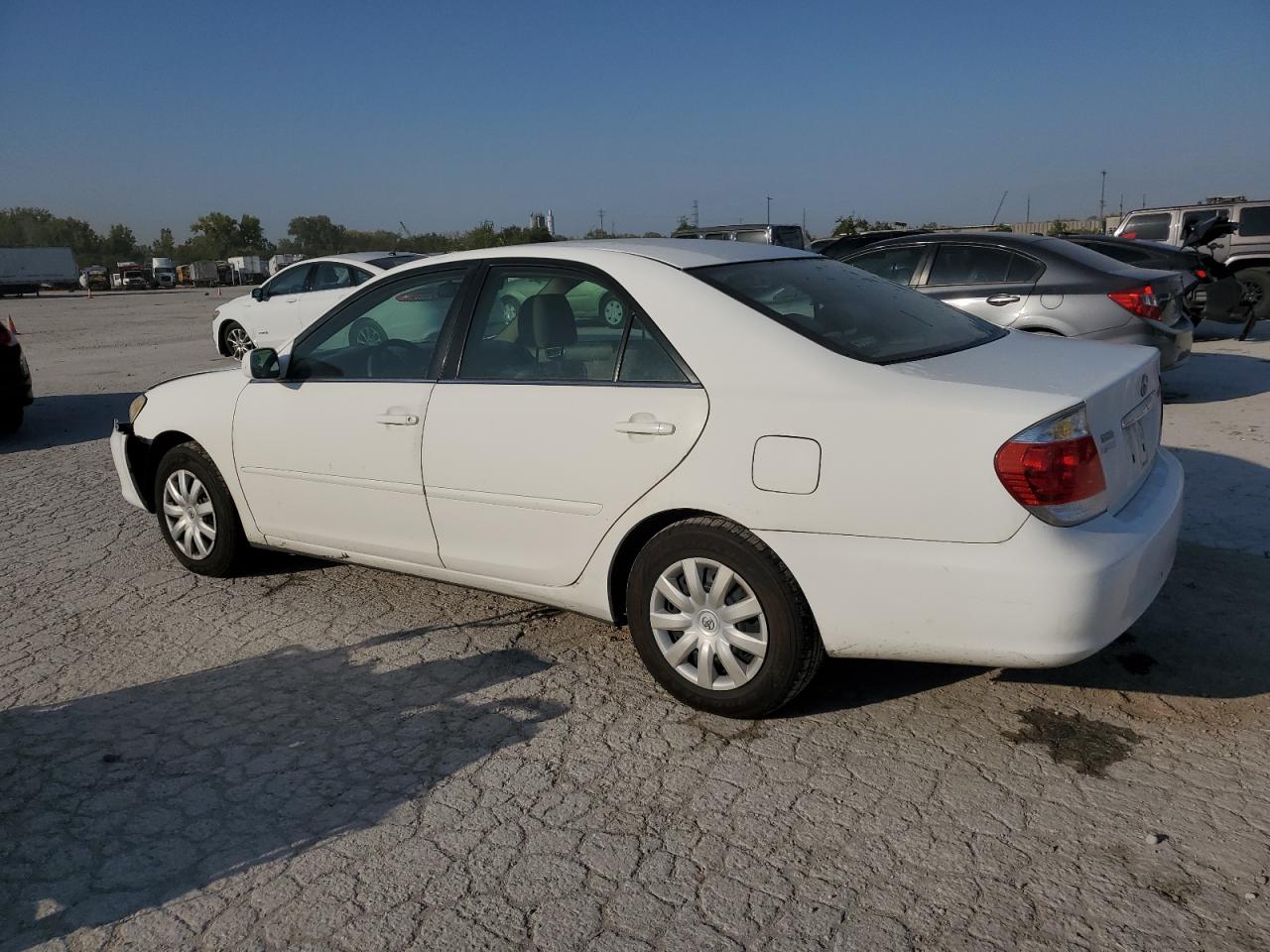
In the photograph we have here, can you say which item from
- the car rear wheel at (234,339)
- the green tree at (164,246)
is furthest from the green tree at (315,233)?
the car rear wheel at (234,339)

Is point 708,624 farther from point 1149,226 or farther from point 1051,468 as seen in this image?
point 1149,226

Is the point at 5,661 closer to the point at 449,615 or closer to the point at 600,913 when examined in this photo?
the point at 449,615

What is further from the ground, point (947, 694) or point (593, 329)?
point (593, 329)

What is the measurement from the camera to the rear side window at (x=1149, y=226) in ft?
54.6

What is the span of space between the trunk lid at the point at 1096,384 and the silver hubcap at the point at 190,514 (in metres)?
3.60

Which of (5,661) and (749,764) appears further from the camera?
(5,661)

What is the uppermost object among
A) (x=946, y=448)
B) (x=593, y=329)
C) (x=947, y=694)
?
(x=593, y=329)

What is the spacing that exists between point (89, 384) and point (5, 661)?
33.2ft

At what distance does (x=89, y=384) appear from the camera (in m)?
13.2

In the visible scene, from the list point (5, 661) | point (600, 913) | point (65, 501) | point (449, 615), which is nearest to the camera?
point (600, 913)

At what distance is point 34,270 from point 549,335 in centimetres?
6779

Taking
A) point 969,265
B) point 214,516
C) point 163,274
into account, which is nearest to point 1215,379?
point 969,265

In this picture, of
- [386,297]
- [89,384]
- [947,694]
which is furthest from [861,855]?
[89,384]

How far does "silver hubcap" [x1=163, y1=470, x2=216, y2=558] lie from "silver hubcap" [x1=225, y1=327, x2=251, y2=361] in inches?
410
